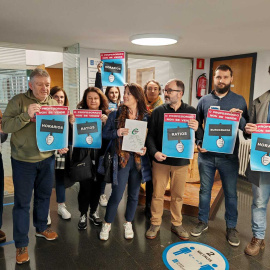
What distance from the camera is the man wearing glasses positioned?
7.48ft

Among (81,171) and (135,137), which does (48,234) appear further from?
(135,137)

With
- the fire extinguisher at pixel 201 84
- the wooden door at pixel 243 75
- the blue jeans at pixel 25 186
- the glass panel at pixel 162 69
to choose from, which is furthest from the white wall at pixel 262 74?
the blue jeans at pixel 25 186

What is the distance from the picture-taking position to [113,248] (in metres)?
2.39

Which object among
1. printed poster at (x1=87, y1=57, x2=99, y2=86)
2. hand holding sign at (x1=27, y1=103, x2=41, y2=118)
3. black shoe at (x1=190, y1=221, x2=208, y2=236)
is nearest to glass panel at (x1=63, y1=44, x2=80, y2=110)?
printed poster at (x1=87, y1=57, x2=99, y2=86)

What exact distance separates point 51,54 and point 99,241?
6.10 metres

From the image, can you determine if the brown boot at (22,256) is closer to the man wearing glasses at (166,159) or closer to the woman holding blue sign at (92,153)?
the woman holding blue sign at (92,153)

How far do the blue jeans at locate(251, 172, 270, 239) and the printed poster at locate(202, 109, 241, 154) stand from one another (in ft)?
1.17

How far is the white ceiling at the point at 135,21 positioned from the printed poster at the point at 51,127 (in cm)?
92

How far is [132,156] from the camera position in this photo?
2303 millimetres

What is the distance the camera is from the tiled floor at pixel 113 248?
2.17 metres

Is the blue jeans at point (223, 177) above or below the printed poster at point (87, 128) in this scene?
below

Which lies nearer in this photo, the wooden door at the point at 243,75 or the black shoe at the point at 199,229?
the black shoe at the point at 199,229

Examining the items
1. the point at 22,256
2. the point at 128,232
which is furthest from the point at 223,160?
the point at 22,256

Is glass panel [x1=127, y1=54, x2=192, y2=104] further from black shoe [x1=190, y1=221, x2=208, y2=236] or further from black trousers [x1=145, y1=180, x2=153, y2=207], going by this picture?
black shoe [x1=190, y1=221, x2=208, y2=236]
